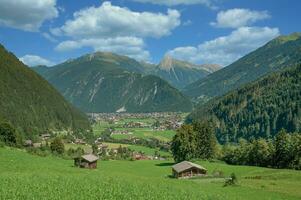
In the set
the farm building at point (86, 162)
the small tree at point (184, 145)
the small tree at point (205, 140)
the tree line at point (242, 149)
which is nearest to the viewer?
the farm building at point (86, 162)

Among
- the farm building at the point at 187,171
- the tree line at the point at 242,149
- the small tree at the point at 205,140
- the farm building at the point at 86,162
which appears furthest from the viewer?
the small tree at the point at 205,140

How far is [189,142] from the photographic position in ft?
411

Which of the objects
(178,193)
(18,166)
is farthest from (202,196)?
(18,166)

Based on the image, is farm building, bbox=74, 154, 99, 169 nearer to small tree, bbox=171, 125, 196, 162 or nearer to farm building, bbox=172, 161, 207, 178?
farm building, bbox=172, 161, 207, 178

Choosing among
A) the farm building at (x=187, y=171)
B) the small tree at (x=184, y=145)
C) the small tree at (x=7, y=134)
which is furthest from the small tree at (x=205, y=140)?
the small tree at (x=7, y=134)

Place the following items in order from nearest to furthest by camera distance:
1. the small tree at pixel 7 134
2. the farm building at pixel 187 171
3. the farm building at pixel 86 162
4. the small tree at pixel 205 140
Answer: the farm building at pixel 187 171 → the farm building at pixel 86 162 → the small tree at pixel 7 134 → the small tree at pixel 205 140

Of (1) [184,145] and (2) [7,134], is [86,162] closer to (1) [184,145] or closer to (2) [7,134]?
(1) [184,145]

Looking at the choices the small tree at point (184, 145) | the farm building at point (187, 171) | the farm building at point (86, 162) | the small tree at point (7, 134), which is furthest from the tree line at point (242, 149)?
the small tree at point (7, 134)

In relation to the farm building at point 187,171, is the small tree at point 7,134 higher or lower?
higher

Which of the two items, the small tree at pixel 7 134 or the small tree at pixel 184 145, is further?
the small tree at pixel 184 145

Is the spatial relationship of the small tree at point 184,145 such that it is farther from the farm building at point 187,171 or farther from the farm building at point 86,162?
the farm building at point 86,162

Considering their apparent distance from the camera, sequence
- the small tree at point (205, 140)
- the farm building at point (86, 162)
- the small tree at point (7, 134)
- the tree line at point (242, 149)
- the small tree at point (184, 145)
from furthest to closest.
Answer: the small tree at point (205, 140), the small tree at point (184, 145), the small tree at point (7, 134), the tree line at point (242, 149), the farm building at point (86, 162)

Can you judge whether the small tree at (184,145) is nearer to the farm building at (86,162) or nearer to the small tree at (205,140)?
the small tree at (205,140)

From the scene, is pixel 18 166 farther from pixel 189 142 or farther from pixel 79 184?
pixel 189 142
